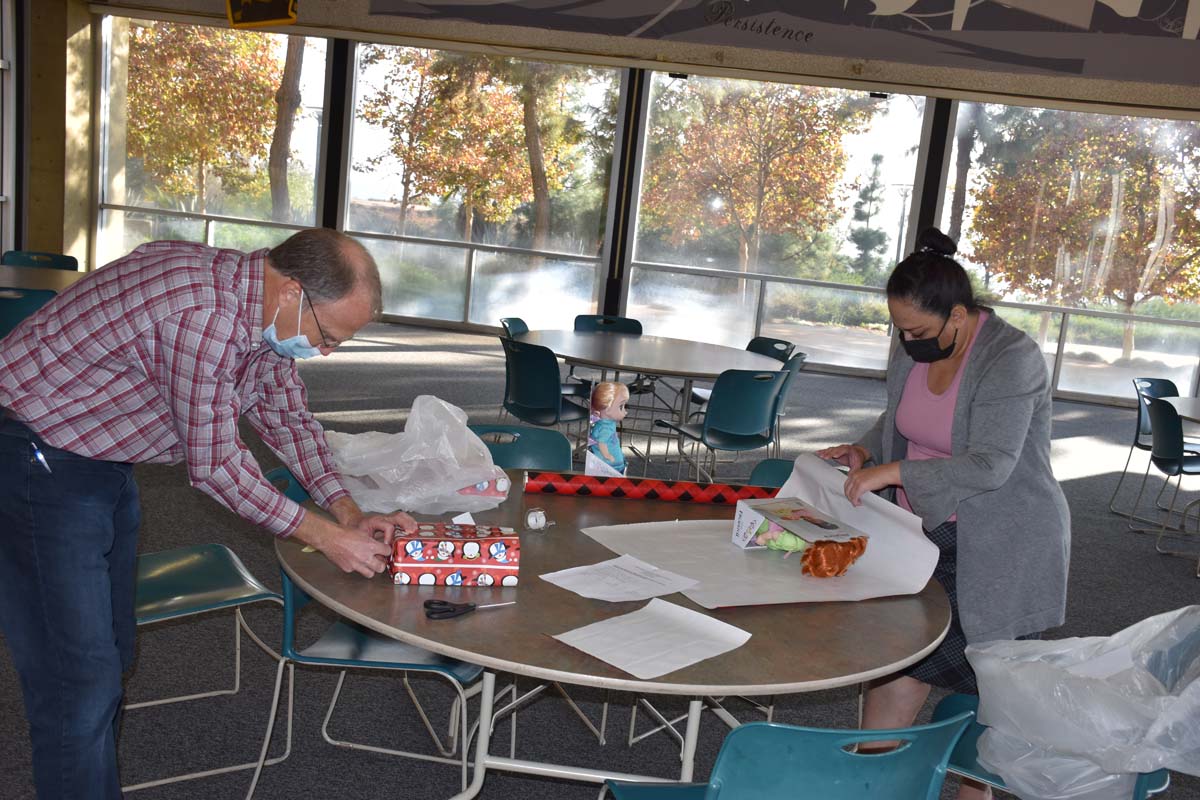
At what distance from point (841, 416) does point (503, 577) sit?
7.19m

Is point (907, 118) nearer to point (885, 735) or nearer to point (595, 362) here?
point (595, 362)

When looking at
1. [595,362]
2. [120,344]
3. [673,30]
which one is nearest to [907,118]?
[673,30]

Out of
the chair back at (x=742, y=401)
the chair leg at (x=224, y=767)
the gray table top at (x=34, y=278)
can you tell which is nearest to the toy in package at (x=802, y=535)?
the chair leg at (x=224, y=767)

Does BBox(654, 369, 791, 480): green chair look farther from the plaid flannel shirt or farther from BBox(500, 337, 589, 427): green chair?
the plaid flannel shirt

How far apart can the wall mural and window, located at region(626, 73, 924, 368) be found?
1.23 metres

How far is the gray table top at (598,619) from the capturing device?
1.72m

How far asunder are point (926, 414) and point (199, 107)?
427 inches

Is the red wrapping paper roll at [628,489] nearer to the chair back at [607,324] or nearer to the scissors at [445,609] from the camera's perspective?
the scissors at [445,609]

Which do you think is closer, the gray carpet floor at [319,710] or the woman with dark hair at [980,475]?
the woman with dark hair at [980,475]

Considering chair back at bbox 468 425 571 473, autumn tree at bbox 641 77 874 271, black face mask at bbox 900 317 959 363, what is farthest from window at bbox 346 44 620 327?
black face mask at bbox 900 317 959 363

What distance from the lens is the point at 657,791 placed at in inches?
77.0

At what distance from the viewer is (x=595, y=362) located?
5496mm

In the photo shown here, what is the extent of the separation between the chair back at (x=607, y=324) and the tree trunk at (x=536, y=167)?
3967mm

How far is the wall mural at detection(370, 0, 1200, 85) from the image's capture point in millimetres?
8930
